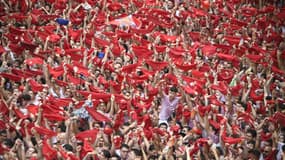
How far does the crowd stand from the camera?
8.05 metres

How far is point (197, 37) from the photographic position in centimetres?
1198

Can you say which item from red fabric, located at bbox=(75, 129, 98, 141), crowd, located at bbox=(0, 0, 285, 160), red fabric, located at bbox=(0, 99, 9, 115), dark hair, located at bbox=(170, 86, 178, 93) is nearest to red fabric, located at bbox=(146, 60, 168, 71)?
crowd, located at bbox=(0, 0, 285, 160)

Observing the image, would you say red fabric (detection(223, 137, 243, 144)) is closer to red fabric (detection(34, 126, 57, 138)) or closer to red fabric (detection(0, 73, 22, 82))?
red fabric (detection(34, 126, 57, 138))

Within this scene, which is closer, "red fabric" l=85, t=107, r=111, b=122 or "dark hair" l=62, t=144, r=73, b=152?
"dark hair" l=62, t=144, r=73, b=152

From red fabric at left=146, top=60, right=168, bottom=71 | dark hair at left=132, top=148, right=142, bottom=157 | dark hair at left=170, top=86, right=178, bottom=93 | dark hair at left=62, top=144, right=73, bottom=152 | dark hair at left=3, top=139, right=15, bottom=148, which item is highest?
red fabric at left=146, top=60, right=168, bottom=71

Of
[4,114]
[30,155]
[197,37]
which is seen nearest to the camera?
[30,155]

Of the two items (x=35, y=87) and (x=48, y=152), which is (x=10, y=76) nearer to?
(x=35, y=87)

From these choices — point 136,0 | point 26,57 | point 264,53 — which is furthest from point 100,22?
point 264,53

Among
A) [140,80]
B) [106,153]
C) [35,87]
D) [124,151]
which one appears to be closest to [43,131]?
[106,153]

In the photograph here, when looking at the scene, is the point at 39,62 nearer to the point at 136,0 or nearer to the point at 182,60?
the point at 182,60

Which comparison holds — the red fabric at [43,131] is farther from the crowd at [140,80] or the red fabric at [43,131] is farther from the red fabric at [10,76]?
the red fabric at [10,76]

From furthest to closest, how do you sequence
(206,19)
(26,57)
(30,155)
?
(206,19) < (26,57) < (30,155)

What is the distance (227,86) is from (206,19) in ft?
11.2

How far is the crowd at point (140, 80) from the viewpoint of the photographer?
8047mm
